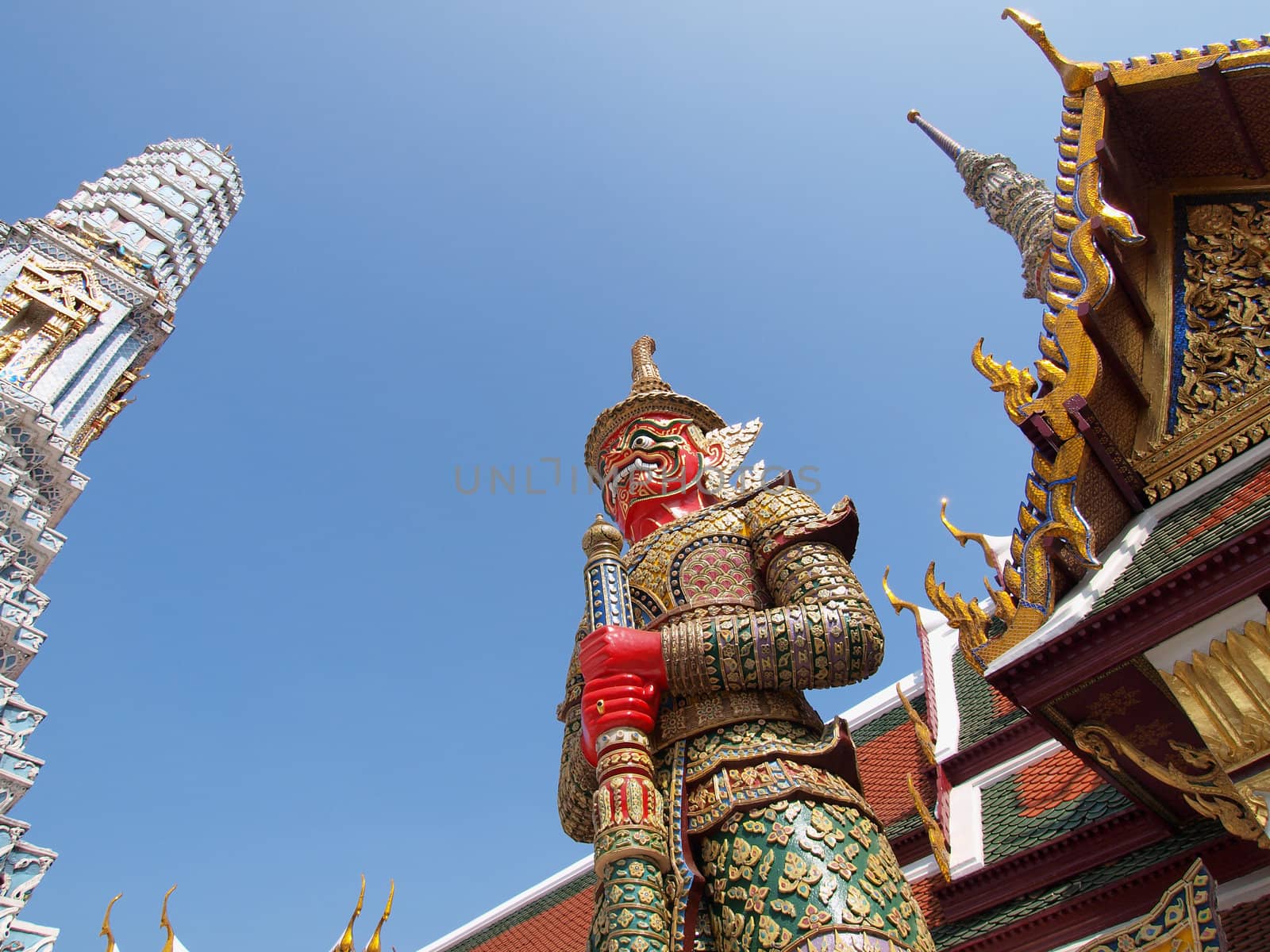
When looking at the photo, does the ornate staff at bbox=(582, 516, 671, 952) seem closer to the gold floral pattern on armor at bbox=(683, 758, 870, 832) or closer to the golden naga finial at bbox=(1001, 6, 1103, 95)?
the gold floral pattern on armor at bbox=(683, 758, 870, 832)

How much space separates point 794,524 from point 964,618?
80 centimetres

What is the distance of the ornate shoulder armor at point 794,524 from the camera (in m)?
4.11

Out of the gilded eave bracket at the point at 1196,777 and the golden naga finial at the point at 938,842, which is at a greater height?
Answer: the golden naga finial at the point at 938,842

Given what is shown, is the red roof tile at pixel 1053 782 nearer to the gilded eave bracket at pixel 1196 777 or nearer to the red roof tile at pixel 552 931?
the gilded eave bracket at pixel 1196 777

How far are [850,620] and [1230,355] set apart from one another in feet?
7.93

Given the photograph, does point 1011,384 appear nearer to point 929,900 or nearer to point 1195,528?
point 1195,528

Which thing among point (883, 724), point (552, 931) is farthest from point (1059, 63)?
point (552, 931)

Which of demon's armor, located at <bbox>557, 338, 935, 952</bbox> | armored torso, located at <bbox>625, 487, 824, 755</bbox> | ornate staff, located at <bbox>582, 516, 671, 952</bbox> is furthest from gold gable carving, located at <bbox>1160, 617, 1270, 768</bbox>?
ornate staff, located at <bbox>582, 516, 671, 952</bbox>

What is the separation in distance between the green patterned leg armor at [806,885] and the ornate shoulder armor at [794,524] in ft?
3.79

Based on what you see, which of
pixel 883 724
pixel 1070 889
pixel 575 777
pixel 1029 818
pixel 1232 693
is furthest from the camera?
pixel 883 724

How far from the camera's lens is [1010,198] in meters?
16.8

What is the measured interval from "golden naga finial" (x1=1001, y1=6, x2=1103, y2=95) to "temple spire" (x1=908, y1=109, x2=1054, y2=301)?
9.28 meters

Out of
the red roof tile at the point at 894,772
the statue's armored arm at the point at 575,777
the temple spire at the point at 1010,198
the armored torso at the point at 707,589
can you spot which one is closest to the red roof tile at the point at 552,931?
the red roof tile at the point at 894,772

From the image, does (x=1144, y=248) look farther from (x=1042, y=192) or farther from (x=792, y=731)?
(x=1042, y=192)
